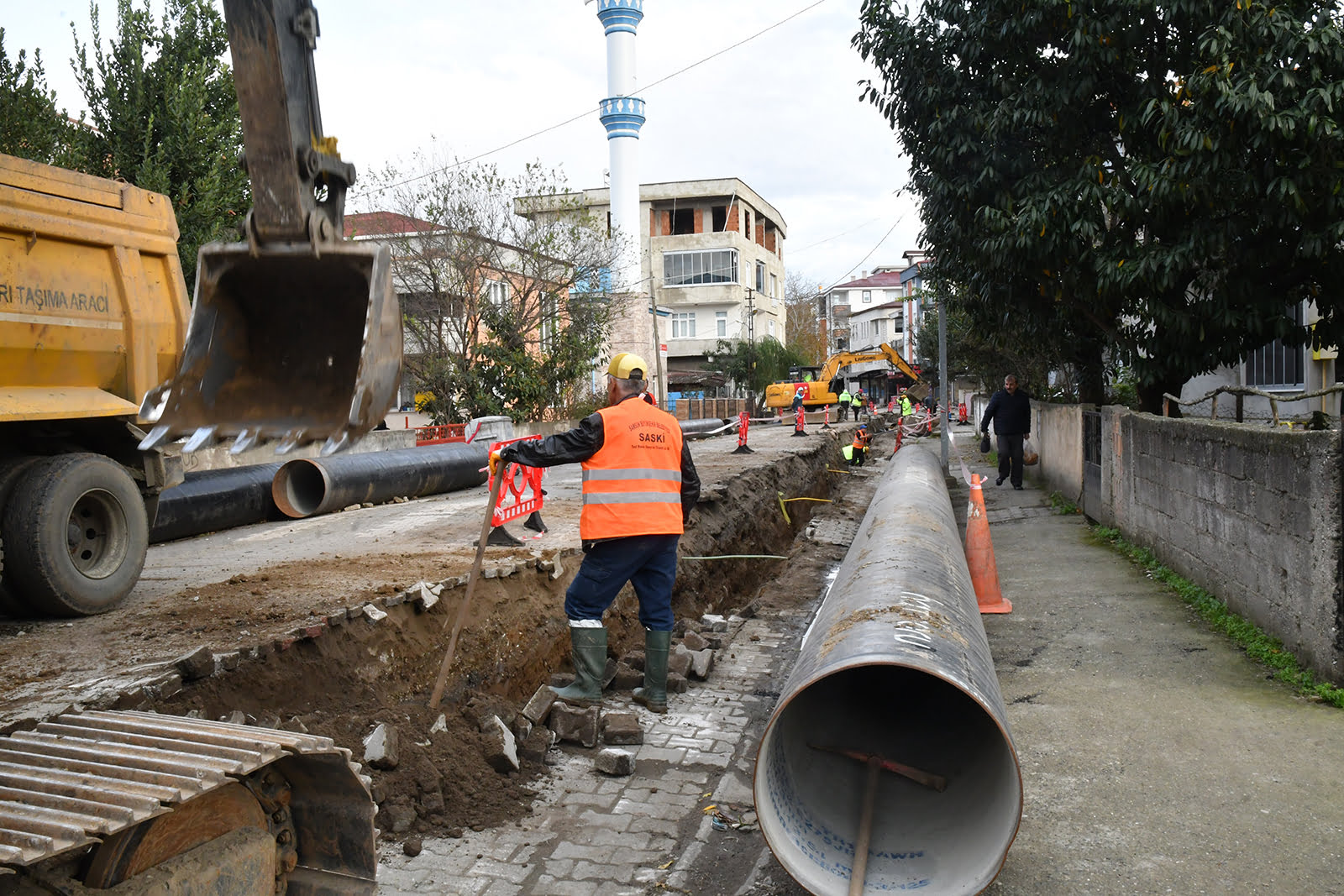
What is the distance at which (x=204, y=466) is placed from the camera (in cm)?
1192

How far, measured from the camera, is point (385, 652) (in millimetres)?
5590

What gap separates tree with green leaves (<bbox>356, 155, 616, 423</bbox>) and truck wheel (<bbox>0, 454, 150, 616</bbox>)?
49.8ft

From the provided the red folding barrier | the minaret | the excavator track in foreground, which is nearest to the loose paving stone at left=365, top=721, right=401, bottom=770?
the excavator track in foreground

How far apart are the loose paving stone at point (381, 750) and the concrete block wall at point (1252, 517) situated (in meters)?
4.60

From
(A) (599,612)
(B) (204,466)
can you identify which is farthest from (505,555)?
(B) (204,466)

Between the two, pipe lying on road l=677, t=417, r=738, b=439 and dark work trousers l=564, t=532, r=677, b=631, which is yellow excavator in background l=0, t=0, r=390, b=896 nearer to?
dark work trousers l=564, t=532, r=677, b=631

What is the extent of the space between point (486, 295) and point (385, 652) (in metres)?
17.4

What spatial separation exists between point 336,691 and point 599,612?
1488 millimetres

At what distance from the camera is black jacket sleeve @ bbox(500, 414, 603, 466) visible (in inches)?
203

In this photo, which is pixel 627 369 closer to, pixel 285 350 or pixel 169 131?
pixel 285 350

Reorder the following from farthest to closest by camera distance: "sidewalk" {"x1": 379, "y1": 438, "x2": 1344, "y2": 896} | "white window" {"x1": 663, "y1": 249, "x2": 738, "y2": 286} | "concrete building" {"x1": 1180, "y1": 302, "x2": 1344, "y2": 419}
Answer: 1. "white window" {"x1": 663, "y1": 249, "x2": 738, "y2": 286}
2. "concrete building" {"x1": 1180, "y1": 302, "x2": 1344, "y2": 419}
3. "sidewalk" {"x1": 379, "y1": 438, "x2": 1344, "y2": 896}

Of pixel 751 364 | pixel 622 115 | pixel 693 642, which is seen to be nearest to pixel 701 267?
pixel 751 364

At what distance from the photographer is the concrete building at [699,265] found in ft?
174

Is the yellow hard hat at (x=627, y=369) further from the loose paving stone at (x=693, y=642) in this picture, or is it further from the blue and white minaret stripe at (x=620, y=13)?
the blue and white minaret stripe at (x=620, y=13)
